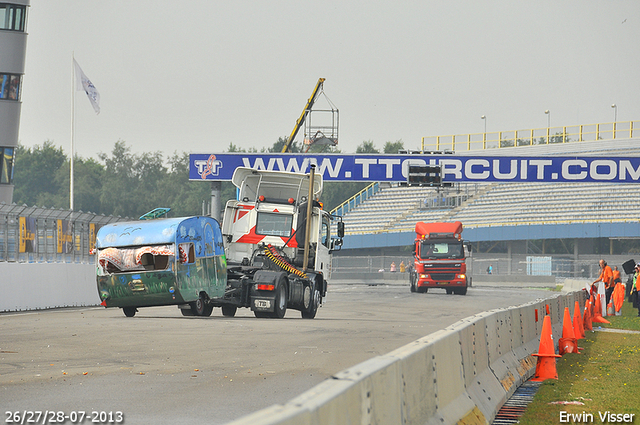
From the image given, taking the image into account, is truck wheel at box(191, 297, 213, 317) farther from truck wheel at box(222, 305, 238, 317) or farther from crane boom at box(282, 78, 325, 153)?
crane boom at box(282, 78, 325, 153)

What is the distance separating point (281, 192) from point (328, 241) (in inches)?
68.4

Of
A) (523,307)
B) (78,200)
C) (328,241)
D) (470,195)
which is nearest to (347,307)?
(328,241)

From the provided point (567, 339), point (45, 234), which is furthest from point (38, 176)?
point (567, 339)

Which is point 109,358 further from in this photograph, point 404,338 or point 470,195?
point 470,195

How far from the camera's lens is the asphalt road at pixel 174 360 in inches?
316

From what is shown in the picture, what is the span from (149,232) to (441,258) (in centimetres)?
2459

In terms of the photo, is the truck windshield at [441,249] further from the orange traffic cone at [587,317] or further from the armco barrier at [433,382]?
the armco barrier at [433,382]

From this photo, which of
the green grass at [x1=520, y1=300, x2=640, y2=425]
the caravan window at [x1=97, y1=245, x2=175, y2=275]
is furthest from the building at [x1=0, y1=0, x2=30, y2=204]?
the green grass at [x1=520, y1=300, x2=640, y2=425]

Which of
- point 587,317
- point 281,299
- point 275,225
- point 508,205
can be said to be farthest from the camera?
point 508,205

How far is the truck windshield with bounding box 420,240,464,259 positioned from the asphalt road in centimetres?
2115

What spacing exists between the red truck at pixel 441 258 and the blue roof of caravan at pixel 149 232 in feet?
77.2

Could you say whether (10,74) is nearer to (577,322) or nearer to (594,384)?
(577,322)

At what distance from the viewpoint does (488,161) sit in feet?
135

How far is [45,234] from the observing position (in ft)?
77.5
